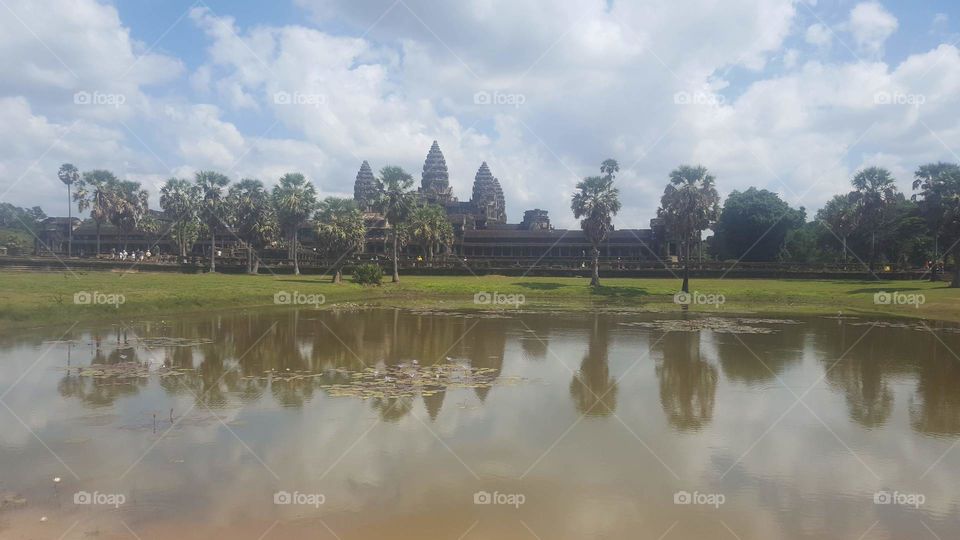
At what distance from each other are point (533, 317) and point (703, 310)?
13.5 metres

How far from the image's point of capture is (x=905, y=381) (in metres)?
20.2

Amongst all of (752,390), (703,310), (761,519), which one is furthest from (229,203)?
(761,519)

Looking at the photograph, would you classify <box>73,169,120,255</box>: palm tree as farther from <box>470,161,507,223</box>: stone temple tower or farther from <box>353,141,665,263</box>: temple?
<box>470,161,507,223</box>: stone temple tower

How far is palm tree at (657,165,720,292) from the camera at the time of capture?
55719 mm

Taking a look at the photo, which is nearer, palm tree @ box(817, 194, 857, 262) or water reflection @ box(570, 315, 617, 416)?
water reflection @ box(570, 315, 617, 416)

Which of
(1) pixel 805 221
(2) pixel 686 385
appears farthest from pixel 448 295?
(1) pixel 805 221

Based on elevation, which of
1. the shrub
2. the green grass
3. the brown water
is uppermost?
the shrub

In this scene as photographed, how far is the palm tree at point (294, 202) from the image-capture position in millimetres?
72125

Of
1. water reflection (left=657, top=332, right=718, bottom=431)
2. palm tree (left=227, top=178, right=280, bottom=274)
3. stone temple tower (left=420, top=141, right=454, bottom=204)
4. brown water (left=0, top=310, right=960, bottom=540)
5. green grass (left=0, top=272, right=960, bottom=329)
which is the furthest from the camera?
stone temple tower (left=420, top=141, right=454, bottom=204)

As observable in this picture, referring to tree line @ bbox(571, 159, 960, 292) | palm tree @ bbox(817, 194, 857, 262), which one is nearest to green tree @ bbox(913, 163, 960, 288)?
tree line @ bbox(571, 159, 960, 292)

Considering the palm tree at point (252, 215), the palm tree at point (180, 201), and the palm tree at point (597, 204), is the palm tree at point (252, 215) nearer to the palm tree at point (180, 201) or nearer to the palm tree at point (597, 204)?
the palm tree at point (180, 201)

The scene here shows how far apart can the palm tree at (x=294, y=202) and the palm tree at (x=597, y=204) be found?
29.5 meters

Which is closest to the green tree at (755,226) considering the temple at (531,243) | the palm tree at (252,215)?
the temple at (531,243)

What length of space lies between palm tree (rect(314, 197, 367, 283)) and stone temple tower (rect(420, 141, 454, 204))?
6664 centimetres
